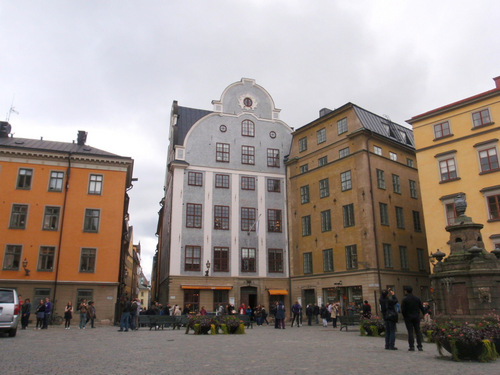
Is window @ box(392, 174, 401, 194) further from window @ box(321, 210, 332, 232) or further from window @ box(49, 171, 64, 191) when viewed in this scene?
window @ box(49, 171, 64, 191)

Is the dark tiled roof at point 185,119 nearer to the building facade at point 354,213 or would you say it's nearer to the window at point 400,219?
the building facade at point 354,213

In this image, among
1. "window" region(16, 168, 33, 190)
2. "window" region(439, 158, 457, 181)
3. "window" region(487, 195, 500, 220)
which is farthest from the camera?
"window" region(16, 168, 33, 190)

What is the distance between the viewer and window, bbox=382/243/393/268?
3281 centimetres

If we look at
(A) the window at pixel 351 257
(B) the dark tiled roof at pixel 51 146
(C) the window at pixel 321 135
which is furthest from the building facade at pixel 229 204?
(A) the window at pixel 351 257

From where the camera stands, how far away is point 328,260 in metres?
35.5

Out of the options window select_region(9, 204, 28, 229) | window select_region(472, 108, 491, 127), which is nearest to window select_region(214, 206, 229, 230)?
window select_region(9, 204, 28, 229)

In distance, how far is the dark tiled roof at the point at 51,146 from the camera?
3361cm

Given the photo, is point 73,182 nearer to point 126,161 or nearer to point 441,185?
point 126,161

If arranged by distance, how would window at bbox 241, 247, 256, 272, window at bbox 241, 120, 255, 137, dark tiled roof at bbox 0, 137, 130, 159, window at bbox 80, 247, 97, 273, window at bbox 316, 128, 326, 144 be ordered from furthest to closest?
window at bbox 241, 120, 255, 137 → window at bbox 316, 128, 326, 144 → window at bbox 241, 247, 256, 272 → dark tiled roof at bbox 0, 137, 130, 159 → window at bbox 80, 247, 97, 273

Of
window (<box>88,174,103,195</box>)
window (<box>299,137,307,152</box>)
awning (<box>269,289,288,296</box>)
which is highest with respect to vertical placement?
window (<box>299,137,307,152</box>)

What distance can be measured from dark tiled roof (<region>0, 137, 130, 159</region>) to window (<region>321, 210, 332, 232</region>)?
17245 millimetres

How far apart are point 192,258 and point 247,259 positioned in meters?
4.94

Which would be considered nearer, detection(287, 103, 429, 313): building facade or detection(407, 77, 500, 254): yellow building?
detection(407, 77, 500, 254): yellow building

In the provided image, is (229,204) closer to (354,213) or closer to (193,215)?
(193,215)
